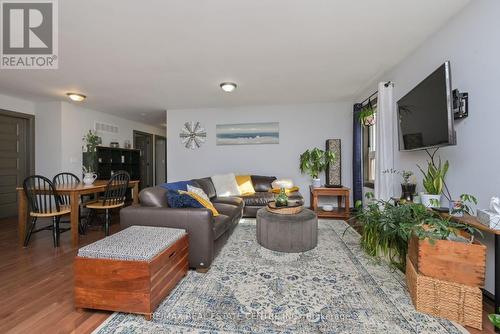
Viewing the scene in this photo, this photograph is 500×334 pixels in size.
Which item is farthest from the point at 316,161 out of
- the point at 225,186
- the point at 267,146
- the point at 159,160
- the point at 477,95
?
the point at 159,160

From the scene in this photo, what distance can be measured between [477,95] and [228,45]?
2.26 meters

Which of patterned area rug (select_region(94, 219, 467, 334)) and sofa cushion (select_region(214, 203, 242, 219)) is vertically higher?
sofa cushion (select_region(214, 203, 242, 219))

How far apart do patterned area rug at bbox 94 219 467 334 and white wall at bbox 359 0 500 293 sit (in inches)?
32.4

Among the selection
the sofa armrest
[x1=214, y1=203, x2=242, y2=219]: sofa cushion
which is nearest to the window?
[x1=214, y1=203, x2=242, y2=219]: sofa cushion

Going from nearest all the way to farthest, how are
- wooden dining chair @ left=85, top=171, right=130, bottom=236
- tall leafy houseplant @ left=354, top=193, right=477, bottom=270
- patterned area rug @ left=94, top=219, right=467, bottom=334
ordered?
1. patterned area rug @ left=94, top=219, right=467, bottom=334
2. tall leafy houseplant @ left=354, top=193, right=477, bottom=270
3. wooden dining chair @ left=85, top=171, right=130, bottom=236

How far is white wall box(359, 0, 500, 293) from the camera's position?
5.22 ft

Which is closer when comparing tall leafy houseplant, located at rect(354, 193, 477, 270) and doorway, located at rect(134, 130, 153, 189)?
tall leafy houseplant, located at rect(354, 193, 477, 270)

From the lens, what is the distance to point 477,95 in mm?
1715

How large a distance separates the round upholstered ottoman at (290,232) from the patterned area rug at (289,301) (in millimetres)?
149

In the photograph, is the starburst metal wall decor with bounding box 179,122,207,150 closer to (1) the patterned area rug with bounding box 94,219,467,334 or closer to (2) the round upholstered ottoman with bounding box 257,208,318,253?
(2) the round upholstered ottoman with bounding box 257,208,318,253

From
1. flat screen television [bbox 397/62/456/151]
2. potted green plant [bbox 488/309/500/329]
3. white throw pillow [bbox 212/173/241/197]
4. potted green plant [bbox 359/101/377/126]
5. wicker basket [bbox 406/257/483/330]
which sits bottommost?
wicker basket [bbox 406/257/483/330]

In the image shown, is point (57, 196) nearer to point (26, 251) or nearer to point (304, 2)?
point (26, 251)

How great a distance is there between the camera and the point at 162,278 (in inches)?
61.6

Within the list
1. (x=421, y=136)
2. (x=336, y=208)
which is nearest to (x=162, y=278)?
(x=421, y=136)
